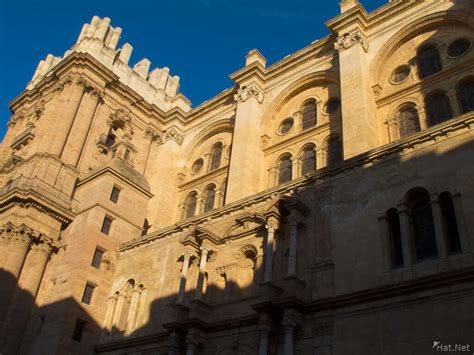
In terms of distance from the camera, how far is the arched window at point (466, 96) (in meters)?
24.5

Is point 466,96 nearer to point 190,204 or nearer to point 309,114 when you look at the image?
point 309,114

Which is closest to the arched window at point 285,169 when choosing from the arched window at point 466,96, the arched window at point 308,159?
the arched window at point 308,159

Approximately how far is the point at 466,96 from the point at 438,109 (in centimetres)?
138

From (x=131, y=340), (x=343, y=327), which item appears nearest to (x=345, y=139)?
(x=343, y=327)

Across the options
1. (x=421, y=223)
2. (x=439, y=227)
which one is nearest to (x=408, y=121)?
(x=421, y=223)

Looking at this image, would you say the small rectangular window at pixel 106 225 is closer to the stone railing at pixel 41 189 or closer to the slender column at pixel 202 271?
the stone railing at pixel 41 189

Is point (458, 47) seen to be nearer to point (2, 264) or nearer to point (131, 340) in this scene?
point (131, 340)

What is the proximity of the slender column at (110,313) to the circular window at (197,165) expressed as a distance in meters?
12.7

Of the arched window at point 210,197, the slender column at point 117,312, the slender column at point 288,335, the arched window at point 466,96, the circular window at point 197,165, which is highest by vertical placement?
the circular window at point 197,165

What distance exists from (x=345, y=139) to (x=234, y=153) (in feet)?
25.4

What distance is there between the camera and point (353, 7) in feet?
94.8

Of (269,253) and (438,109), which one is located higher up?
(438,109)

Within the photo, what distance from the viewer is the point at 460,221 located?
49.5ft

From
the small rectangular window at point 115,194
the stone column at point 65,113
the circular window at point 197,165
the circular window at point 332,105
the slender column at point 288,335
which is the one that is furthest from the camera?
the circular window at point 197,165
